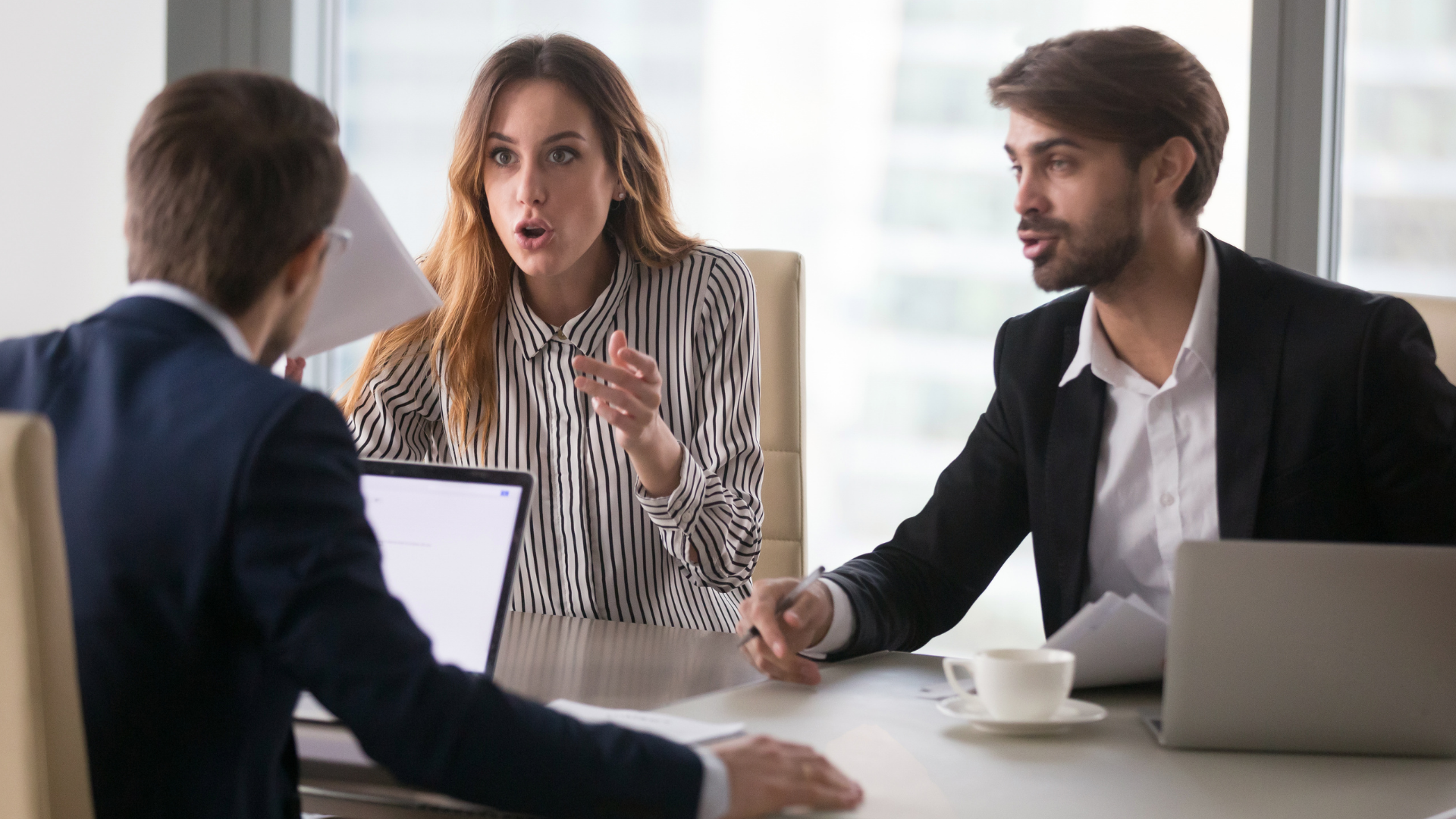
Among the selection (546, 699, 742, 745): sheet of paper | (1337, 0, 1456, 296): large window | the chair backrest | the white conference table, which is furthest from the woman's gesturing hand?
(1337, 0, 1456, 296): large window

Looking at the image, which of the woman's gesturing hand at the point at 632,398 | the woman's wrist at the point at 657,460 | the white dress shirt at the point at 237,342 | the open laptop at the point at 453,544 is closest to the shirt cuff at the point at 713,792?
the white dress shirt at the point at 237,342

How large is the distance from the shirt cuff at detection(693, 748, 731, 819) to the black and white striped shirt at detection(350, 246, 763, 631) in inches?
36.2

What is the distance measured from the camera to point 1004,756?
108 cm

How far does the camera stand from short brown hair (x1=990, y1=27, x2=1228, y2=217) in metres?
1.60

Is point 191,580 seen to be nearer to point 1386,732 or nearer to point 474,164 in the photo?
point 1386,732

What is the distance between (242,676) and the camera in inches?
35.0

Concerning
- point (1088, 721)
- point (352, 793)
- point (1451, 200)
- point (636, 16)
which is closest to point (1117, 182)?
point (1088, 721)

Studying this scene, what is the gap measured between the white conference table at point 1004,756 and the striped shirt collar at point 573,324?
62 cm

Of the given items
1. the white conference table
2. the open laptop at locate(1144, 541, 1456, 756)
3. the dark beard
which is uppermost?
the dark beard

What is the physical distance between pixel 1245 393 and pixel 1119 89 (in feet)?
1.32

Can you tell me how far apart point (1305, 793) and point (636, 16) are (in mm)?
2570

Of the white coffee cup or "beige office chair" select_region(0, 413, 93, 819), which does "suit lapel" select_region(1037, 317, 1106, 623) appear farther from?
"beige office chair" select_region(0, 413, 93, 819)

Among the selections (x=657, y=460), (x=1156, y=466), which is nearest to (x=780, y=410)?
(x=657, y=460)

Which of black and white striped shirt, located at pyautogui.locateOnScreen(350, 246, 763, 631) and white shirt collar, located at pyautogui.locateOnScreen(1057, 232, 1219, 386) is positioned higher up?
white shirt collar, located at pyautogui.locateOnScreen(1057, 232, 1219, 386)
